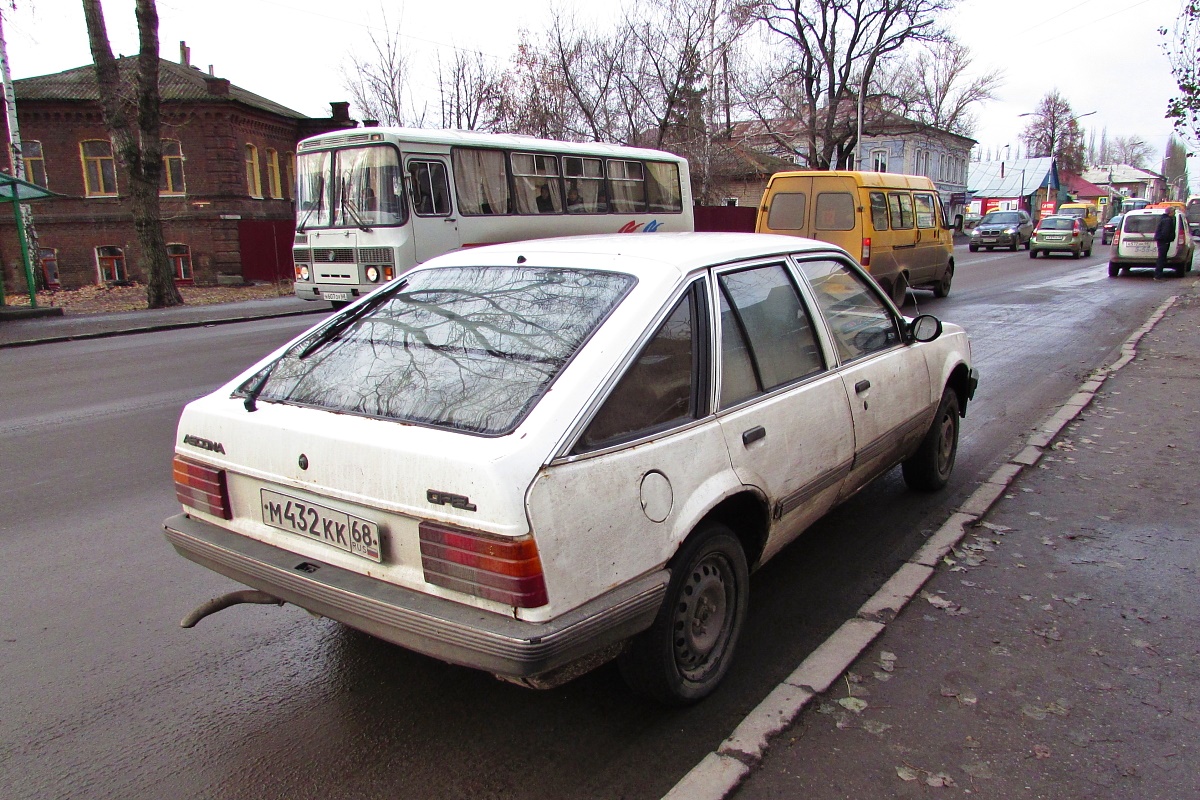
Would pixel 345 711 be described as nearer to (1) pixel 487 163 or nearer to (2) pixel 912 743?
(2) pixel 912 743

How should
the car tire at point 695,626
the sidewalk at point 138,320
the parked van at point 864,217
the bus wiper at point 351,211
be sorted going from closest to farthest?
the car tire at point 695,626 < the bus wiper at point 351,211 < the parked van at point 864,217 < the sidewalk at point 138,320

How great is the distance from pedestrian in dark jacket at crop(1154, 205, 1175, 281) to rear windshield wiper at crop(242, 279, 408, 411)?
75.7 ft

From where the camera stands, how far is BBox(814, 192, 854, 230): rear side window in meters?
13.9

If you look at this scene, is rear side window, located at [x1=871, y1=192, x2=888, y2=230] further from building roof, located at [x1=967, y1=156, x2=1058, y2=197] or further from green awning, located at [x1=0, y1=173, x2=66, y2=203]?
building roof, located at [x1=967, y1=156, x2=1058, y2=197]

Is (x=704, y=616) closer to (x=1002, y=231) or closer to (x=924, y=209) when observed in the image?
(x=924, y=209)

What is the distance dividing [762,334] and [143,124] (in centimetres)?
1878

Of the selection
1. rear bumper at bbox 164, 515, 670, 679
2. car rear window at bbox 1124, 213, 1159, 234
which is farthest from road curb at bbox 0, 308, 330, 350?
car rear window at bbox 1124, 213, 1159, 234

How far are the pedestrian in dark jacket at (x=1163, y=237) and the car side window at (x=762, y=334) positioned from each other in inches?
863

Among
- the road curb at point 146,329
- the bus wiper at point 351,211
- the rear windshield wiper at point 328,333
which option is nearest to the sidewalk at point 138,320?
the road curb at point 146,329

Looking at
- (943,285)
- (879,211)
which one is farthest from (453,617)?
(943,285)

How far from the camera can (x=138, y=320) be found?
52.5ft

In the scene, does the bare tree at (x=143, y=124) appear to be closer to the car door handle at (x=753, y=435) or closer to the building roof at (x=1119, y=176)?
the car door handle at (x=753, y=435)

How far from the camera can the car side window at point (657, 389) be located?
251cm

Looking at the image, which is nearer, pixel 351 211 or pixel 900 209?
pixel 351 211
